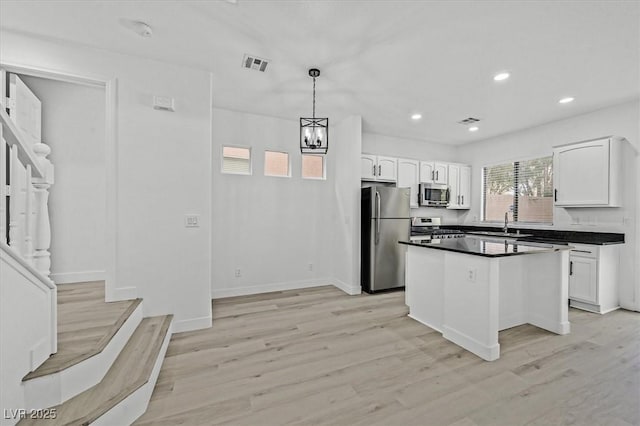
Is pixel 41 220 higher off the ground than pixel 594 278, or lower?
higher

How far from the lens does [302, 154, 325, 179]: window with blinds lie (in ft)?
16.0

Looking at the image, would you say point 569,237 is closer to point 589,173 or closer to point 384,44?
point 589,173

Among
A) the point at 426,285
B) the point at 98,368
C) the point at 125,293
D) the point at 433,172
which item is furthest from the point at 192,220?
the point at 433,172

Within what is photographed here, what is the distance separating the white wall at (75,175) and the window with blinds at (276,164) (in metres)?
2.18

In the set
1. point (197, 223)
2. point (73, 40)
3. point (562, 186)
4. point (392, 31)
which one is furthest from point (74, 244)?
point (562, 186)

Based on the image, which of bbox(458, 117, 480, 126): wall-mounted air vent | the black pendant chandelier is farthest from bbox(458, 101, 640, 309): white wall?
the black pendant chandelier

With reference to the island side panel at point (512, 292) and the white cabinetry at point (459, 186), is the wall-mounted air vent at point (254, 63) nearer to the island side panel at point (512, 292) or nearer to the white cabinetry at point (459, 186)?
the island side panel at point (512, 292)

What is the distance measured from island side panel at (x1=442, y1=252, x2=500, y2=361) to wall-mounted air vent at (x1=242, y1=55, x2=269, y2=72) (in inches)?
109

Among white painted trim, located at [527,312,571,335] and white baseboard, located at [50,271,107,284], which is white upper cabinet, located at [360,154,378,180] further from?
white baseboard, located at [50,271,107,284]

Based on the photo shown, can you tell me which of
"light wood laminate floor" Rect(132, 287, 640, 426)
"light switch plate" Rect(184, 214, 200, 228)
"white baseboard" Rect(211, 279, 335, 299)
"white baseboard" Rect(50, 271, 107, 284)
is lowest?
"light wood laminate floor" Rect(132, 287, 640, 426)

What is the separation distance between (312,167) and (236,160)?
132 centimetres

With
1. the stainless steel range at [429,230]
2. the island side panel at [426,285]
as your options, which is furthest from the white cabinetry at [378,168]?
the island side panel at [426,285]

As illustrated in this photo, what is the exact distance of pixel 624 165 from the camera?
379cm

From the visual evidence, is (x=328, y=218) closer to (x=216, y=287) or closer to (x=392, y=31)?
(x=216, y=287)
